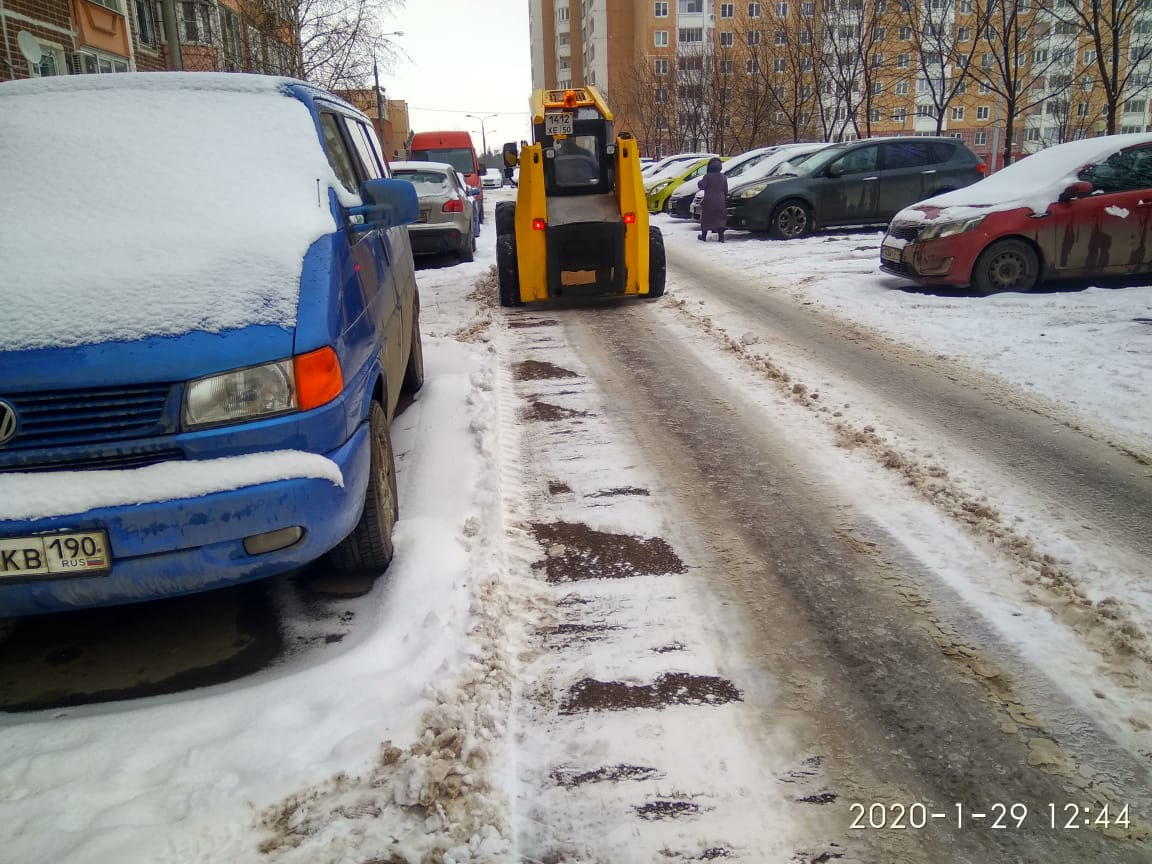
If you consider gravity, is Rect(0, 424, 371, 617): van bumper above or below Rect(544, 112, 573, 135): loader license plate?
below

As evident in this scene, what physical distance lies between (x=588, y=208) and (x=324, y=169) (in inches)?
268

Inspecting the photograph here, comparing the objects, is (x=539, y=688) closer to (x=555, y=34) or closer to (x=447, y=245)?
(x=447, y=245)

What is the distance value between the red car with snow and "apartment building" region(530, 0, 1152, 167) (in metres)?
12.3

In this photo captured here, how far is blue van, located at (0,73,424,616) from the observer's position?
8.38 feet

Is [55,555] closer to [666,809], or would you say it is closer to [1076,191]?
[666,809]

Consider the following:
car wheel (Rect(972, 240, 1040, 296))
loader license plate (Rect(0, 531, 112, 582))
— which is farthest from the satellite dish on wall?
car wheel (Rect(972, 240, 1040, 296))

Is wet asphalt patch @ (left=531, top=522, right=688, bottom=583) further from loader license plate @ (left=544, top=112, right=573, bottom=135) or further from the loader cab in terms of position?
loader license plate @ (left=544, top=112, right=573, bottom=135)

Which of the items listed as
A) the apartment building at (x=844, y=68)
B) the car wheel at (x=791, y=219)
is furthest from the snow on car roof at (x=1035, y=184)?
the apartment building at (x=844, y=68)

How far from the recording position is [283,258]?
3.02m

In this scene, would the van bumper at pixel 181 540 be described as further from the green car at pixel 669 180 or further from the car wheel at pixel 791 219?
the green car at pixel 669 180

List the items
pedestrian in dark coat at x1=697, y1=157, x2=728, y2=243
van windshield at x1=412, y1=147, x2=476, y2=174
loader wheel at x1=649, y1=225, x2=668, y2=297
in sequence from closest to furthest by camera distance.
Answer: loader wheel at x1=649, y1=225, x2=668, y2=297 → pedestrian in dark coat at x1=697, y1=157, x2=728, y2=243 → van windshield at x1=412, y1=147, x2=476, y2=174

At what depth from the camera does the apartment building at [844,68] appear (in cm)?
2645

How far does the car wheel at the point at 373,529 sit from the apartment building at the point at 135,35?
14033 mm

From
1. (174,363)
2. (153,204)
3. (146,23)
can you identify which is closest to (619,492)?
(174,363)
